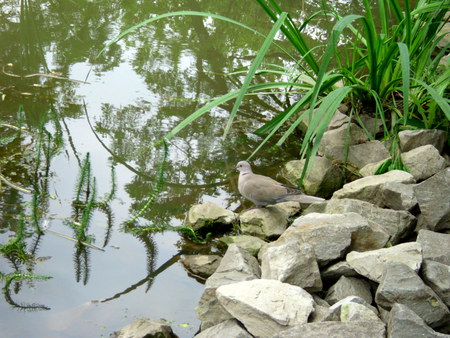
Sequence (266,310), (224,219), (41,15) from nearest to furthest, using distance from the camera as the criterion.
→ (266,310) < (224,219) < (41,15)

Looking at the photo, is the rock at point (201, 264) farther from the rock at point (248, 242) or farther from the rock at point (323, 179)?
the rock at point (323, 179)

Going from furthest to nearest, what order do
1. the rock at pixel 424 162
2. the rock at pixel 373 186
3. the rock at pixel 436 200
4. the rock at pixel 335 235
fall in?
1. the rock at pixel 424 162
2. the rock at pixel 373 186
3. the rock at pixel 436 200
4. the rock at pixel 335 235

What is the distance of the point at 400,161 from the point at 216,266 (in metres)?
1.28

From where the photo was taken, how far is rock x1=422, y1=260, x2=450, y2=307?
2.38 m

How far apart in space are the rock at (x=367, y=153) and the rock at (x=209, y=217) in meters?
0.97

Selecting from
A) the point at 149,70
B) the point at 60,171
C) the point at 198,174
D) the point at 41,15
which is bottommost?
the point at 198,174

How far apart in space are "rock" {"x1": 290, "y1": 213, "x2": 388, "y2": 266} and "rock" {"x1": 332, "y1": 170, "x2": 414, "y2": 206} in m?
0.43

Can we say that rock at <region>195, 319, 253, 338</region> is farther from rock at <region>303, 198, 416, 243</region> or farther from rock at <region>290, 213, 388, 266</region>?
rock at <region>303, 198, 416, 243</region>

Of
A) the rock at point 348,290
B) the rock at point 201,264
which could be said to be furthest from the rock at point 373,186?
the rock at point 201,264

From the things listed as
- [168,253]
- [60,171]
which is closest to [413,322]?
[168,253]

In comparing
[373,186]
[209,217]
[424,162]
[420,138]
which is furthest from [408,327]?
[420,138]

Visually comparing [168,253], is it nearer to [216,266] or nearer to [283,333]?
[216,266]

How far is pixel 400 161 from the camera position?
349 cm

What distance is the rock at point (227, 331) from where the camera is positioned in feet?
7.48
